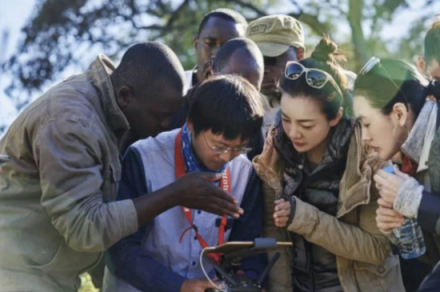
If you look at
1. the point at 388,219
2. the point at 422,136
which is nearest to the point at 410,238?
the point at 388,219

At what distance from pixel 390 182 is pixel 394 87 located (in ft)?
1.95

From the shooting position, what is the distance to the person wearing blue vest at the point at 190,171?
17.2 ft

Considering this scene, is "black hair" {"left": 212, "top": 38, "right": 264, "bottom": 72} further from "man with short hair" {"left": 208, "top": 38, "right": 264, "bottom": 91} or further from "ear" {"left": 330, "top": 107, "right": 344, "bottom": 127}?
"ear" {"left": 330, "top": 107, "right": 344, "bottom": 127}

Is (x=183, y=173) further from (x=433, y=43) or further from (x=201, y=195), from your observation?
(x=433, y=43)

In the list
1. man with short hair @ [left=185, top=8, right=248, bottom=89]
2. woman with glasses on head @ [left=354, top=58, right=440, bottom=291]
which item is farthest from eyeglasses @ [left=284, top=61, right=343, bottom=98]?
man with short hair @ [left=185, top=8, right=248, bottom=89]

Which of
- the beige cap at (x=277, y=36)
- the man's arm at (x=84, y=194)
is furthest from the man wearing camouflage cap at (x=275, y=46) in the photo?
the man's arm at (x=84, y=194)

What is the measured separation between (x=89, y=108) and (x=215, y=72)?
1693mm

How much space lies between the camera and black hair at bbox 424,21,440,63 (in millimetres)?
5652

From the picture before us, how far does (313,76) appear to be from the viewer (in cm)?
552

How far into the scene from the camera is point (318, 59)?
5.66m

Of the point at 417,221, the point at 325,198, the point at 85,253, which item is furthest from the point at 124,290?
the point at 417,221

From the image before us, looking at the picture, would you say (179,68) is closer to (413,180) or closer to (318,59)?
(318,59)

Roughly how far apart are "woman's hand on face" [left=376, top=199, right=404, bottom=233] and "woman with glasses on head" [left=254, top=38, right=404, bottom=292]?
33 centimetres

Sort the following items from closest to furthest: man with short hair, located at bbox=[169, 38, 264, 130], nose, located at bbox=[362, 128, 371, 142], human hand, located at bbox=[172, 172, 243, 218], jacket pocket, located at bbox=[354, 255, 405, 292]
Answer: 1. human hand, located at bbox=[172, 172, 243, 218]
2. nose, located at bbox=[362, 128, 371, 142]
3. jacket pocket, located at bbox=[354, 255, 405, 292]
4. man with short hair, located at bbox=[169, 38, 264, 130]
